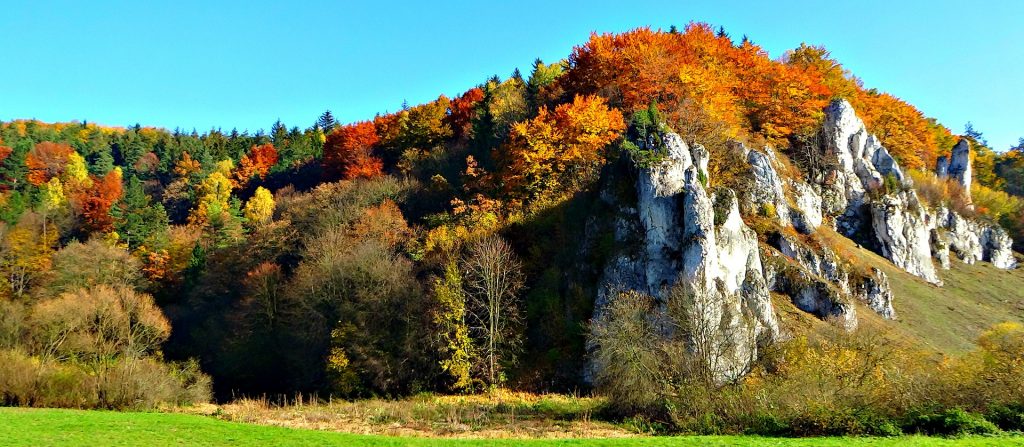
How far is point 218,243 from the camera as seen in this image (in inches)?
2901

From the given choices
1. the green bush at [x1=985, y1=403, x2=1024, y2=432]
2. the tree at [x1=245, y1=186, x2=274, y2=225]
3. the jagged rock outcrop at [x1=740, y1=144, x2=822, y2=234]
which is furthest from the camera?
the tree at [x1=245, y1=186, x2=274, y2=225]

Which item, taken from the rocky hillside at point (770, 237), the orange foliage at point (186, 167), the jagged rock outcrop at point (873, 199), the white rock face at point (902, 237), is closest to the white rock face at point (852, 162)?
the jagged rock outcrop at point (873, 199)

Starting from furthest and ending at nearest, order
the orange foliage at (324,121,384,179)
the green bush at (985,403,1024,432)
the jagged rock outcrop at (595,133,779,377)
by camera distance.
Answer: the orange foliage at (324,121,384,179)
the jagged rock outcrop at (595,133,779,377)
the green bush at (985,403,1024,432)

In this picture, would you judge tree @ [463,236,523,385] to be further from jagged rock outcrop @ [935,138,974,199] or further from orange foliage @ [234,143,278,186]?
orange foliage @ [234,143,278,186]

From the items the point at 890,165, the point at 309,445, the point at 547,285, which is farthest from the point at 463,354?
the point at 890,165

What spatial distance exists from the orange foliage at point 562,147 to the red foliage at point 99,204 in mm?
61097

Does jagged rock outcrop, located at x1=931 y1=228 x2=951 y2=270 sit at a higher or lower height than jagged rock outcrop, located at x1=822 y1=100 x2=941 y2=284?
lower

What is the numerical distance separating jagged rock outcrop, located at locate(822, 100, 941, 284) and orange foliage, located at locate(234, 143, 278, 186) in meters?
87.2

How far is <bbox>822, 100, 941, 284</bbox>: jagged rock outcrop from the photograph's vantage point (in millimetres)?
59375

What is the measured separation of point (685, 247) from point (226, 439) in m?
28.5

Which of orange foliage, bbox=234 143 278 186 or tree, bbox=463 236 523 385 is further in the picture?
orange foliage, bbox=234 143 278 186

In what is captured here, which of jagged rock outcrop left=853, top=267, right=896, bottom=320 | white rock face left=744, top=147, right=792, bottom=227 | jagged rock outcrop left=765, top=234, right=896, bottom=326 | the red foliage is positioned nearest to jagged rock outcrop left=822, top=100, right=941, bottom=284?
jagged rock outcrop left=765, top=234, right=896, bottom=326

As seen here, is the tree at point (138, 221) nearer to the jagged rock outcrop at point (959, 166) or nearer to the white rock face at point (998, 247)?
the white rock face at point (998, 247)

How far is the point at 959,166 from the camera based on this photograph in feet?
263
